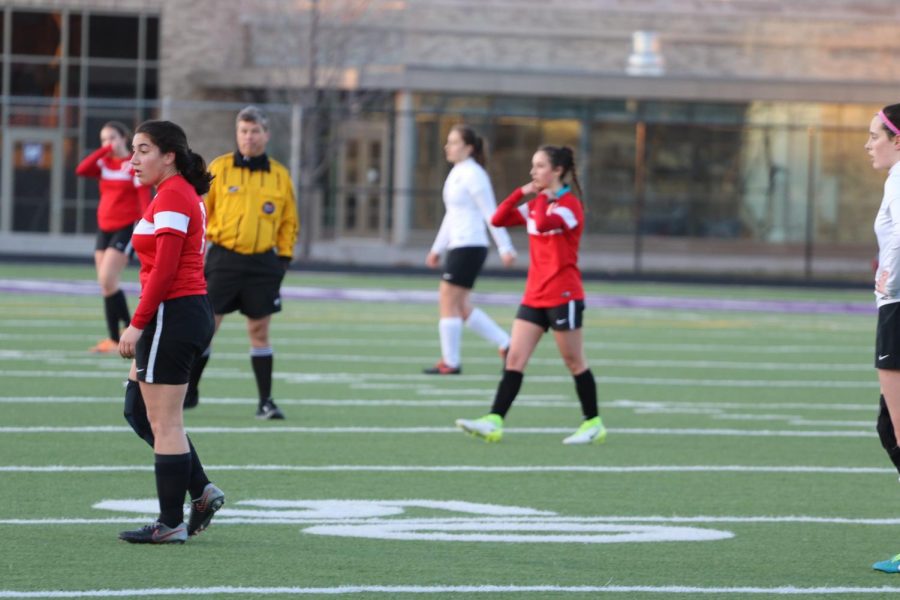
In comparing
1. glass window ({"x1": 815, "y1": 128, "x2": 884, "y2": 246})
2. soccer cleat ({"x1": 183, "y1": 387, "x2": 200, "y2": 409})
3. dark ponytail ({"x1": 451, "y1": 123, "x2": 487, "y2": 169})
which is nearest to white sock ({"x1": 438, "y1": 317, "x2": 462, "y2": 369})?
dark ponytail ({"x1": 451, "y1": 123, "x2": 487, "y2": 169})

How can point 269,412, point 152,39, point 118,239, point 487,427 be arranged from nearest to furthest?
point 487,427
point 269,412
point 118,239
point 152,39

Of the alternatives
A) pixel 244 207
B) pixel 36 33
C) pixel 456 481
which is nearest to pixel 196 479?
pixel 456 481

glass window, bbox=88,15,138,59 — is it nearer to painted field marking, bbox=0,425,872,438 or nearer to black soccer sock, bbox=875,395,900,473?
painted field marking, bbox=0,425,872,438

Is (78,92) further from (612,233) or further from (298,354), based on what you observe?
(298,354)

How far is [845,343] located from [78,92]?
85.0ft

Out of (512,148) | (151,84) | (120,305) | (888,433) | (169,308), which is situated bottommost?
(120,305)

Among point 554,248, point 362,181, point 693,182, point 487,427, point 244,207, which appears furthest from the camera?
point 362,181

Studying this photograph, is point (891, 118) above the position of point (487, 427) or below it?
above

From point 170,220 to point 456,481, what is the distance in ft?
8.84

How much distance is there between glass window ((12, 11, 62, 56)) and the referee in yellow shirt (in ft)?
100

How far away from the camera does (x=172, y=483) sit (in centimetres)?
670

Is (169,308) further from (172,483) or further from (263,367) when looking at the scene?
(263,367)

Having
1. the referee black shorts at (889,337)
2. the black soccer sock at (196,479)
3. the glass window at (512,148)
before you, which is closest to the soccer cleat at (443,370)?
the black soccer sock at (196,479)

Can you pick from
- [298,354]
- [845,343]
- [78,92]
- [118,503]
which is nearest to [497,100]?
[78,92]
